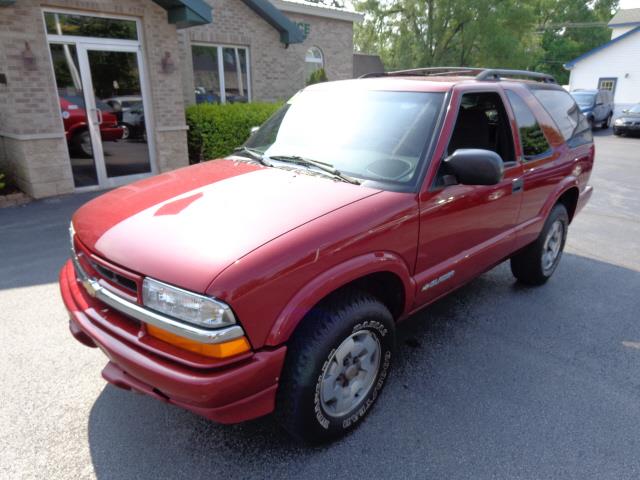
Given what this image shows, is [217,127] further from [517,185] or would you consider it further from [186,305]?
[186,305]

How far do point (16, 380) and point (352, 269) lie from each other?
2.45 m

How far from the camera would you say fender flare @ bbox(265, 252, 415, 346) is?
2100 millimetres

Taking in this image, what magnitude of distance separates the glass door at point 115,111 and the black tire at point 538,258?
23.9 feet

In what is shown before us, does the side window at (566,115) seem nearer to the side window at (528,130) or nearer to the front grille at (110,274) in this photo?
the side window at (528,130)

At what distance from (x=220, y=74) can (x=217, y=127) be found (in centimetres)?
286

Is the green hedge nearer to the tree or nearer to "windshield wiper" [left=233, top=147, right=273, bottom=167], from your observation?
"windshield wiper" [left=233, top=147, right=273, bottom=167]

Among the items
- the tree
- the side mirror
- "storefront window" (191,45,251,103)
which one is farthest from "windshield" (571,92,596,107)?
the side mirror

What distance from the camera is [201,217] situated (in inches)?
93.9

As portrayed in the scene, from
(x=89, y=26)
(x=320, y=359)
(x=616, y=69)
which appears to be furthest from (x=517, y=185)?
(x=616, y=69)

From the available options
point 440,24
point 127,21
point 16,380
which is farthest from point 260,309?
point 440,24

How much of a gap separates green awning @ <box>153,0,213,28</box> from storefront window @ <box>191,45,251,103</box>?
279 centimetres

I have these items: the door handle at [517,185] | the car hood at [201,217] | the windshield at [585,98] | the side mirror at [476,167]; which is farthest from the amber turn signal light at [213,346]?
the windshield at [585,98]

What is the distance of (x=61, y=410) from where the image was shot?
282cm

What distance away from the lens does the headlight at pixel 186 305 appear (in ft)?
6.39
